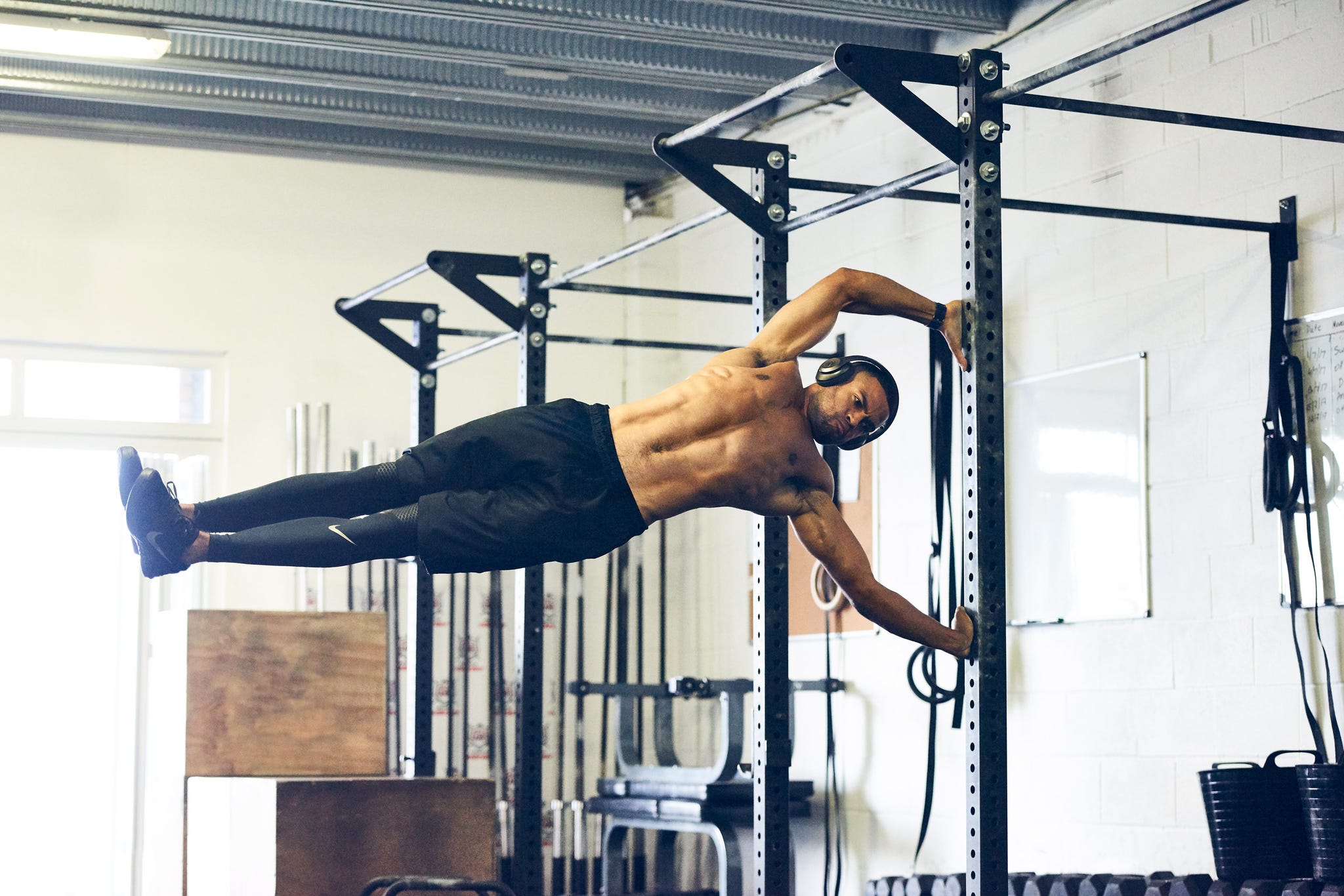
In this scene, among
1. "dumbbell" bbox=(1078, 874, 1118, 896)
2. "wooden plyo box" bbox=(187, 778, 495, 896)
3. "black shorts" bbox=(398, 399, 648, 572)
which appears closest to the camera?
"black shorts" bbox=(398, 399, 648, 572)

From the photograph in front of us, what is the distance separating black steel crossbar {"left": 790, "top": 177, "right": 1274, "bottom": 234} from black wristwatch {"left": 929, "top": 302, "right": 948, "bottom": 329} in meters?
0.40

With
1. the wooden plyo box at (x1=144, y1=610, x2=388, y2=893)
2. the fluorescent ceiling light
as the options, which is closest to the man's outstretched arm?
the wooden plyo box at (x1=144, y1=610, x2=388, y2=893)

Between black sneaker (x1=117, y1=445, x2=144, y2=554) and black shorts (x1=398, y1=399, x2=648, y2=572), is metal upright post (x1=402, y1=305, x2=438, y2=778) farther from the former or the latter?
black sneaker (x1=117, y1=445, x2=144, y2=554)

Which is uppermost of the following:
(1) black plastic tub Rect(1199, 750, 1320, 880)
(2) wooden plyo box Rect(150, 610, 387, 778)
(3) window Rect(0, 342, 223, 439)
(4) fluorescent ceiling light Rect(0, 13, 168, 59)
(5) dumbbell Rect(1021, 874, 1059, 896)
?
(4) fluorescent ceiling light Rect(0, 13, 168, 59)

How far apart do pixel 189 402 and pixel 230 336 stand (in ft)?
1.23

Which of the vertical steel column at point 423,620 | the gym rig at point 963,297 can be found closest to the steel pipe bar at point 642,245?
the gym rig at point 963,297

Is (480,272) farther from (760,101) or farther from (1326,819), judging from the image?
(1326,819)

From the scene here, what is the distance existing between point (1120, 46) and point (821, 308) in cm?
103

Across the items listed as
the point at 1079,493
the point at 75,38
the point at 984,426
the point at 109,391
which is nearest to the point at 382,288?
the point at 75,38

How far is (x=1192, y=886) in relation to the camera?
170 inches

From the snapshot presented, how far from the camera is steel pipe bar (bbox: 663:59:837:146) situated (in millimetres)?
4062

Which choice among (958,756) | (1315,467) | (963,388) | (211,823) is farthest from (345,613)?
(1315,467)

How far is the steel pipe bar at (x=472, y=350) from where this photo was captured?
621 cm

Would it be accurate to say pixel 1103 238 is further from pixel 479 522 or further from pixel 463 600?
pixel 463 600
